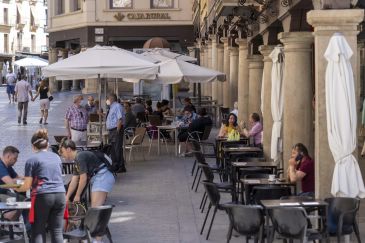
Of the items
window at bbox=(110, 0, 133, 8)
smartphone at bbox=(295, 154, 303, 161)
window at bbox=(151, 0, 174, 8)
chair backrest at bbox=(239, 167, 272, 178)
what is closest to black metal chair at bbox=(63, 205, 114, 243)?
smartphone at bbox=(295, 154, 303, 161)

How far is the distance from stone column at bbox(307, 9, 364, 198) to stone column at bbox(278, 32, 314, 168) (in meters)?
3.58

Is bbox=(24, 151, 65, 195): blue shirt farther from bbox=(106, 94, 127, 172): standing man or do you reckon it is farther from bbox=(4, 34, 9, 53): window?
bbox=(4, 34, 9, 53): window

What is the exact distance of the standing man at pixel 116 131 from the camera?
58.7 feet

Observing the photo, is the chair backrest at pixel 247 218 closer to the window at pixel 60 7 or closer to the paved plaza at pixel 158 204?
the paved plaza at pixel 158 204

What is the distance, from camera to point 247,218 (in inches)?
374

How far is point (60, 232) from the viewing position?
373 inches

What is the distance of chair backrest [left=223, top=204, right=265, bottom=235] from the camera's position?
9430 mm

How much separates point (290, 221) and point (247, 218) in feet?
1.75

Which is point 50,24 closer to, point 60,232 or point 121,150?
point 121,150

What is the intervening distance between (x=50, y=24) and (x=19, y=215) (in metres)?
46.3

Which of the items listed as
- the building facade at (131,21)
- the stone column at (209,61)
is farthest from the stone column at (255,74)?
the building facade at (131,21)

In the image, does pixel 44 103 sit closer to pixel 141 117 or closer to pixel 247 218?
pixel 141 117

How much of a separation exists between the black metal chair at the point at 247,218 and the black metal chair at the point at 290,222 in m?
0.16

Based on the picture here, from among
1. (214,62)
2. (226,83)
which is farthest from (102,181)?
(214,62)
